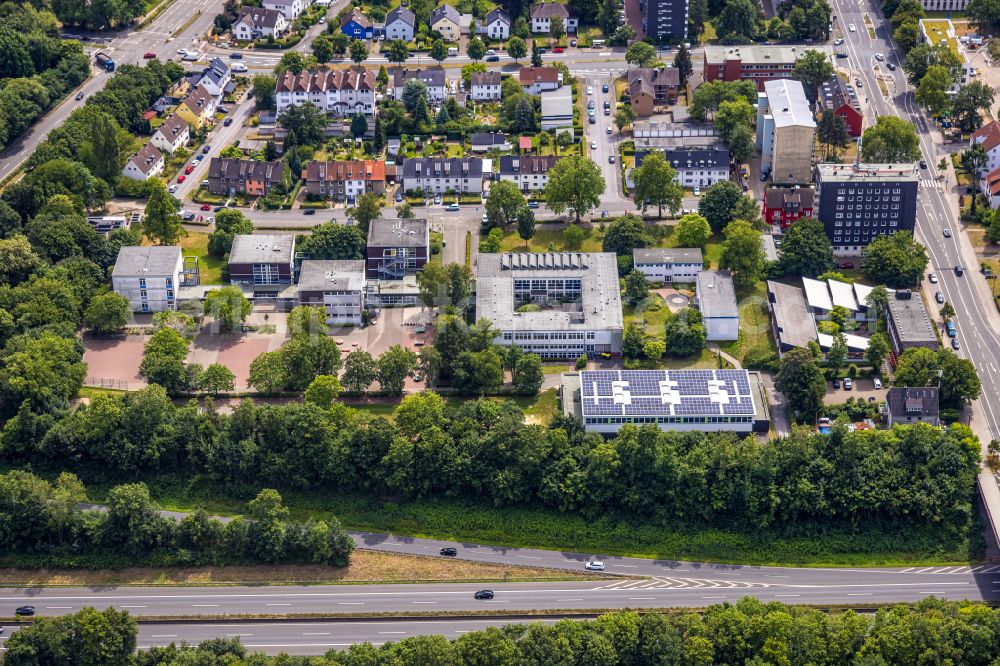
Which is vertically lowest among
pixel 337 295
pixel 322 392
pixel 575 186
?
pixel 322 392

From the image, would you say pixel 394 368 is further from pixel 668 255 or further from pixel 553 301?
pixel 668 255

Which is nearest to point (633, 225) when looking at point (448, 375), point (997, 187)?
point (448, 375)

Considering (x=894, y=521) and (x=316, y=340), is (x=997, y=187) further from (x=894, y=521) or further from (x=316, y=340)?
(x=316, y=340)

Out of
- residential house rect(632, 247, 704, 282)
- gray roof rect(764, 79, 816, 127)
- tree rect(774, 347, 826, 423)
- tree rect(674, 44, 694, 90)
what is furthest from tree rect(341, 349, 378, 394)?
tree rect(674, 44, 694, 90)

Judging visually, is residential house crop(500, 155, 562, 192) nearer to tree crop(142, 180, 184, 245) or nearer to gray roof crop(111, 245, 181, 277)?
tree crop(142, 180, 184, 245)

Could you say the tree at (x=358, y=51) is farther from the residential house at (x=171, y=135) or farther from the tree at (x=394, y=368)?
the tree at (x=394, y=368)

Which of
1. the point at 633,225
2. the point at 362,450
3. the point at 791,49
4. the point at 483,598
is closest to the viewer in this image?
the point at 483,598

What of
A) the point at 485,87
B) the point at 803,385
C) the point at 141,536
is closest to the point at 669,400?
the point at 803,385
